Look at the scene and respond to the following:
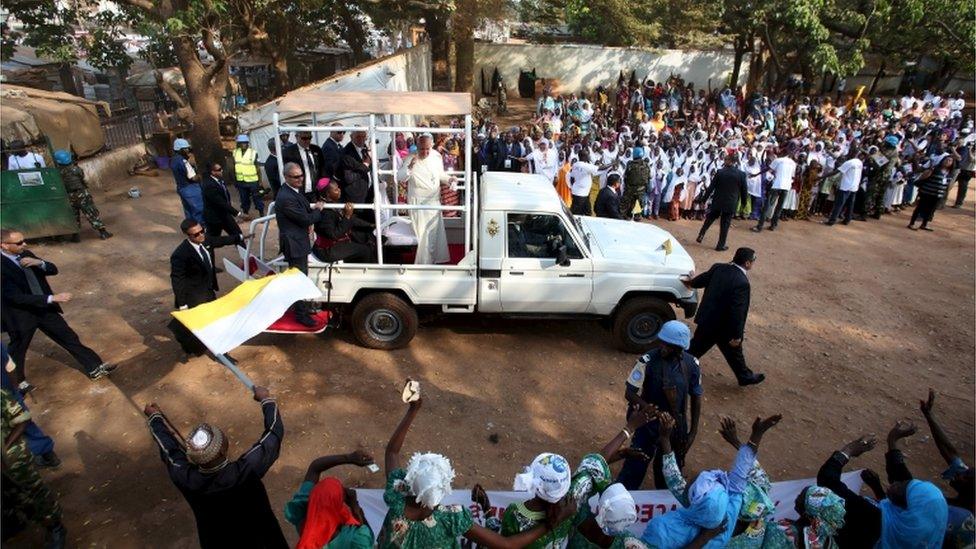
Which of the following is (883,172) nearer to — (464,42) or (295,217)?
(295,217)

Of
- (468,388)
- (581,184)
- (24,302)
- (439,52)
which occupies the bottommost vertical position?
(468,388)

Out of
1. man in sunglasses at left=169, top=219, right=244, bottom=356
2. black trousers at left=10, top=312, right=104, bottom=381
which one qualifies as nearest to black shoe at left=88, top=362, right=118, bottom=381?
black trousers at left=10, top=312, right=104, bottom=381


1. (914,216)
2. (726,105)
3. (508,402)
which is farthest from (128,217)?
(726,105)

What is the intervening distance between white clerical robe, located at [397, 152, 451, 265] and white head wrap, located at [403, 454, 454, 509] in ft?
12.7

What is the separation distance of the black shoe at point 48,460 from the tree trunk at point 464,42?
17775 millimetres

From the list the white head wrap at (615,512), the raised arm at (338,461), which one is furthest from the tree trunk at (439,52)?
the white head wrap at (615,512)

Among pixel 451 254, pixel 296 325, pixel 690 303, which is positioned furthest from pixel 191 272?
pixel 690 303

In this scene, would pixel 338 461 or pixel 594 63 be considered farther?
pixel 594 63

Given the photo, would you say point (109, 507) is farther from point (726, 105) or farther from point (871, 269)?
point (726, 105)

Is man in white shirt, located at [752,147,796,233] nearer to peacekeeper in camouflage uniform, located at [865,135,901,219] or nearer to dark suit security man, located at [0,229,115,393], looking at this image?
peacekeeper in camouflage uniform, located at [865,135,901,219]

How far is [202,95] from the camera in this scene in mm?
12453

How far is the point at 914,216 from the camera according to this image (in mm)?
11188

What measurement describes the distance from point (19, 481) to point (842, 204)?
13.0m

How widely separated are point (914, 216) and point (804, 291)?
15.9 feet
